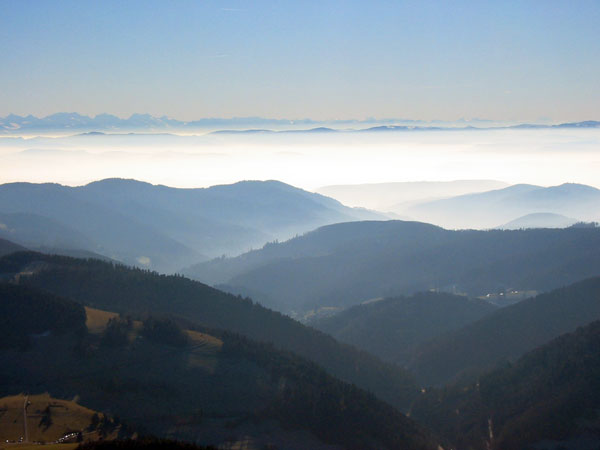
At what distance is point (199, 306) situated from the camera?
151750 millimetres

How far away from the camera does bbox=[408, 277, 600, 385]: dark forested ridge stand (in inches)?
5896

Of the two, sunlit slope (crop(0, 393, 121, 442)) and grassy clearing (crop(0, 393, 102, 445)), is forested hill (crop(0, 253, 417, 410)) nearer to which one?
grassy clearing (crop(0, 393, 102, 445))

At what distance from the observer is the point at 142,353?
9681 cm

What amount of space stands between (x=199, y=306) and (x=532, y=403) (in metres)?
82.5

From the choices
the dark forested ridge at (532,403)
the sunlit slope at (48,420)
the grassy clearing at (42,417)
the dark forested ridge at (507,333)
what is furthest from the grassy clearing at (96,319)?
the dark forested ridge at (507,333)

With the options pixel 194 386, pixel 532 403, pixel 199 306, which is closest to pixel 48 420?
pixel 194 386

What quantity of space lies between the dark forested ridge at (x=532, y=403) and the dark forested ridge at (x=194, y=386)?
45.9 ft

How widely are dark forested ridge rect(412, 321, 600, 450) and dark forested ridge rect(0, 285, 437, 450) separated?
45.9ft

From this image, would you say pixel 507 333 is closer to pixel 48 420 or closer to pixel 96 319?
pixel 96 319

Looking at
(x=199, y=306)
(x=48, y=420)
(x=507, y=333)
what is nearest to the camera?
(x=48, y=420)

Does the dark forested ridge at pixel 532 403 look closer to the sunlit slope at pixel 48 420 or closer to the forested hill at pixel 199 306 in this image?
the forested hill at pixel 199 306

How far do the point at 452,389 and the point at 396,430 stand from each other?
42.7 meters

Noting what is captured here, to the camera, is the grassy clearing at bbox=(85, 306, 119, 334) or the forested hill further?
the forested hill

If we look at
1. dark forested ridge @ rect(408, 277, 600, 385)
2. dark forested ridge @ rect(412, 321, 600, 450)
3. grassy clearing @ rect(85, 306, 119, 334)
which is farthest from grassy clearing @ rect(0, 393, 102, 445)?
dark forested ridge @ rect(408, 277, 600, 385)
